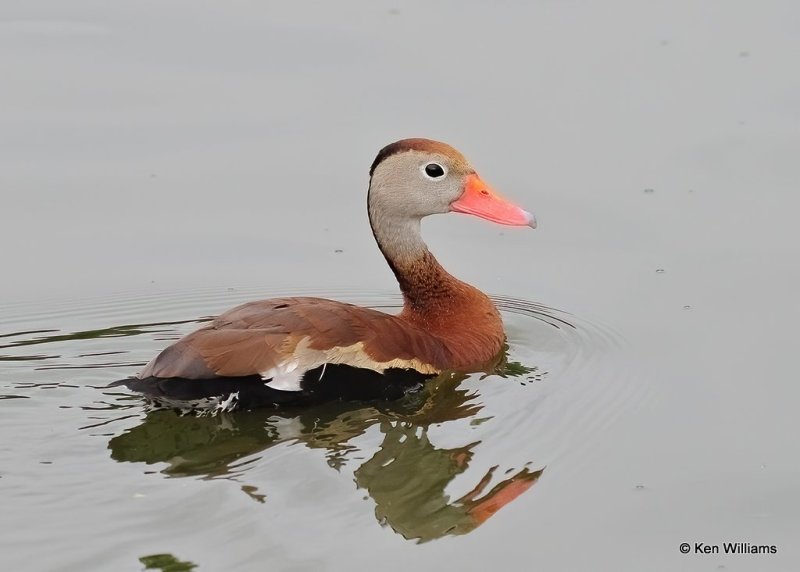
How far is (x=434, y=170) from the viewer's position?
8.85 m

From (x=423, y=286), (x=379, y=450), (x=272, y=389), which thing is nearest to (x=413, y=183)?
(x=423, y=286)

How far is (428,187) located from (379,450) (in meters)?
1.96

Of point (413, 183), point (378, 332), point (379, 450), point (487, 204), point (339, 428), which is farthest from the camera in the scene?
point (487, 204)

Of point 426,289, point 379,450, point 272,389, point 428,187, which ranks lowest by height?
point 379,450

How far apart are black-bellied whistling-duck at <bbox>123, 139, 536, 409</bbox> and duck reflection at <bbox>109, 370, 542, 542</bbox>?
0.40 feet

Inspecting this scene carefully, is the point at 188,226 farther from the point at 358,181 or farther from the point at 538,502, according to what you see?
the point at 538,502

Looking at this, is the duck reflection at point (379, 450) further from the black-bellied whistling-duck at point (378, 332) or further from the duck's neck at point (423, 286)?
the duck's neck at point (423, 286)

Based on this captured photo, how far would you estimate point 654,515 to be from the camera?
6.79 m

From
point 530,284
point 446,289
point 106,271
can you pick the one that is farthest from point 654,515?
point 106,271

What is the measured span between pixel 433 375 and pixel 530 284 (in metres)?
1.62

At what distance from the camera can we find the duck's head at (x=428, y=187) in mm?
8773

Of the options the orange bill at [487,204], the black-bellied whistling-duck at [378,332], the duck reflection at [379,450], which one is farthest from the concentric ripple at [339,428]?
the orange bill at [487,204]

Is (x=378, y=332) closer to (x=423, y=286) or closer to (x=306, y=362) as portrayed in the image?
(x=306, y=362)

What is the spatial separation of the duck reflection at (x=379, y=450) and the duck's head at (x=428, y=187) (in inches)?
48.6
